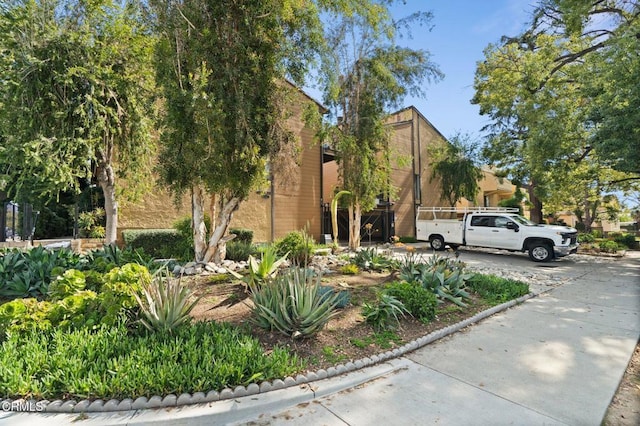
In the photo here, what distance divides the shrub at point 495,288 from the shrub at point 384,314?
101 inches

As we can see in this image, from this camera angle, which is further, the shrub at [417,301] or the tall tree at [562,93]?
the tall tree at [562,93]

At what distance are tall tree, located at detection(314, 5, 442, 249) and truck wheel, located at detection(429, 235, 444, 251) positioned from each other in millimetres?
4232

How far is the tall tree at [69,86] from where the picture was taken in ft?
25.1

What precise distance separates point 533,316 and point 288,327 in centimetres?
437

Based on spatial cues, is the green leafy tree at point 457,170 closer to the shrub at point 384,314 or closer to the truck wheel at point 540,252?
the truck wheel at point 540,252

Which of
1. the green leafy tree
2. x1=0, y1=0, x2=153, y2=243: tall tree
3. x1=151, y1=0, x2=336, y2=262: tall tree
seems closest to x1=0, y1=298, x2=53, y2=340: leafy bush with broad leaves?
x1=151, y1=0, x2=336, y2=262: tall tree

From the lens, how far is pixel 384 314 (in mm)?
4352

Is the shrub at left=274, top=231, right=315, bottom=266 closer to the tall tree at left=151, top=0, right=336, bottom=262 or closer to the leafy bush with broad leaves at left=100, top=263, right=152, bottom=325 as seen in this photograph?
the tall tree at left=151, top=0, right=336, bottom=262

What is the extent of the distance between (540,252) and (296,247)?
379 inches

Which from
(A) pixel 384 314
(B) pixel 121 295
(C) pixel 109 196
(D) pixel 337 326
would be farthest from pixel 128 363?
(C) pixel 109 196

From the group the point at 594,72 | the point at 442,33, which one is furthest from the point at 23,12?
the point at 594,72

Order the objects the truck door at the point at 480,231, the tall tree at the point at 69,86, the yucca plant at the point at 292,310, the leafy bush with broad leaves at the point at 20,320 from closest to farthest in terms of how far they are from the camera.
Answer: the leafy bush with broad leaves at the point at 20,320
the yucca plant at the point at 292,310
the tall tree at the point at 69,86
the truck door at the point at 480,231

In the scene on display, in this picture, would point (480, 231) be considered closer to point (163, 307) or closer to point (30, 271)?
point (163, 307)

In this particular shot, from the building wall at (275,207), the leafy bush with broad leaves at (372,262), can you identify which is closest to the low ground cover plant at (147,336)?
the leafy bush with broad leaves at (372,262)
